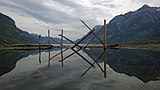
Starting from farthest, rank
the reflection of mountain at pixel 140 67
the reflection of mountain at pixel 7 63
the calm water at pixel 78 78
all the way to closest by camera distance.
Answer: the reflection of mountain at pixel 7 63, the reflection of mountain at pixel 140 67, the calm water at pixel 78 78

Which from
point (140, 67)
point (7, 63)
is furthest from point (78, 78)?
point (7, 63)

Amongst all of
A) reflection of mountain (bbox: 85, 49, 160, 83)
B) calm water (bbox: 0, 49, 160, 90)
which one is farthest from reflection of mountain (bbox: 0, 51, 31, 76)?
reflection of mountain (bbox: 85, 49, 160, 83)

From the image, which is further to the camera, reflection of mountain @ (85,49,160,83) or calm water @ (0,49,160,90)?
reflection of mountain @ (85,49,160,83)

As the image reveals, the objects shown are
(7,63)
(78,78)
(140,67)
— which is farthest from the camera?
(7,63)

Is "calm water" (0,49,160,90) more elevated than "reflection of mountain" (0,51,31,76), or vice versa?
"reflection of mountain" (0,51,31,76)

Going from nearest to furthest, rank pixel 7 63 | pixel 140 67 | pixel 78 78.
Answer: pixel 78 78
pixel 140 67
pixel 7 63

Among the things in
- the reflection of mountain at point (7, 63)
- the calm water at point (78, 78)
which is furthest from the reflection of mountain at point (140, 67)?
the reflection of mountain at point (7, 63)

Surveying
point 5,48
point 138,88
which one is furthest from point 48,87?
point 5,48

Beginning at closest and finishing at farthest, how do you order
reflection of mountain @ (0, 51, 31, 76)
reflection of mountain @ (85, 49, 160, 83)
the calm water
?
the calm water
reflection of mountain @ (85, 49, 160, 83)
reflection of mountain @ (0, 51, 31, 76)

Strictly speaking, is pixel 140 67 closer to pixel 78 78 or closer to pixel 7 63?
pixel 78 78

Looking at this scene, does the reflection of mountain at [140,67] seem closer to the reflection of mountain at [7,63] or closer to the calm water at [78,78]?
the calm water at [78,78]

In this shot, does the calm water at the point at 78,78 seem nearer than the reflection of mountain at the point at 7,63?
Yes

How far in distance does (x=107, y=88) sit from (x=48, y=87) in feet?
19.8

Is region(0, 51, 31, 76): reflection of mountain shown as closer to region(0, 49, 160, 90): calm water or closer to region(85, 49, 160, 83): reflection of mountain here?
region(0, 49, 160, 90): calm water
